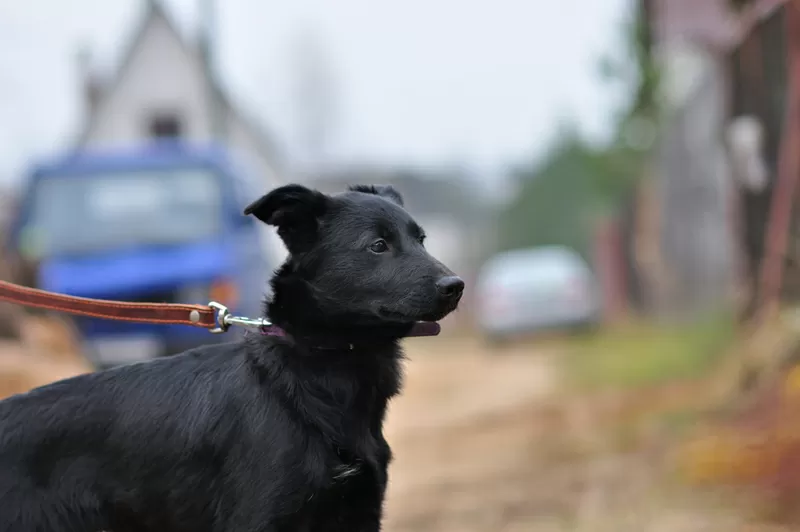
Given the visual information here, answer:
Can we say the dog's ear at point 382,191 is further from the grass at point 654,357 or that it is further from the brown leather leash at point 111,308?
the grass at point 654,357

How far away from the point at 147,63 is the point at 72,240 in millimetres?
23732

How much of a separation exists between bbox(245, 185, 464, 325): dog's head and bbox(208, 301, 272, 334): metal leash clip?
202mm

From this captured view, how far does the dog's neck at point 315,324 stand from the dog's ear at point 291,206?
17 cm

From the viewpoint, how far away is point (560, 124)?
37562 mm

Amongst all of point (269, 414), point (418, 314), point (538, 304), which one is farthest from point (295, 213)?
point (538, 304)

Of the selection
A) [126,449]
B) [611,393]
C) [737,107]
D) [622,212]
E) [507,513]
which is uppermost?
[622,212]

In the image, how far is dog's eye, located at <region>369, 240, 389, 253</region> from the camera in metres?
3.40

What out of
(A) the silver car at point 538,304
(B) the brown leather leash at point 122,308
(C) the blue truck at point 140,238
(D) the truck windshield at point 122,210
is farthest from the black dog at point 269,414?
(A) the silver car at point 538,304

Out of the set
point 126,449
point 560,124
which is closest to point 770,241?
point 126,449

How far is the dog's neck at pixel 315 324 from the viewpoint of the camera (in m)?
3.32

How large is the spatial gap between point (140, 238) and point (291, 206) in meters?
6.81

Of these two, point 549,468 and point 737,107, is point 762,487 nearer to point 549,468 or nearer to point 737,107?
point 549,468

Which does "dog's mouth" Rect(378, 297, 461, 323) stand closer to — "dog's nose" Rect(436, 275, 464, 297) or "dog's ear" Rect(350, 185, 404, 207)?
"dog's nose" Rect(436, 275, 464, 297)

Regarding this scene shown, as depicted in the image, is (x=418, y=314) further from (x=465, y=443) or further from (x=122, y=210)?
(x=122, y=210)
